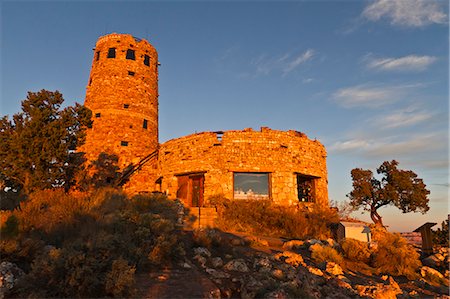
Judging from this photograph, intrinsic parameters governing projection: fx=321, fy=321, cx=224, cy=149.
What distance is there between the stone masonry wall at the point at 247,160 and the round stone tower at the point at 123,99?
6.00 m

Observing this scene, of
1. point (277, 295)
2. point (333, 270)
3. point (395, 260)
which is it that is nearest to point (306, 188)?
point (395, 260)

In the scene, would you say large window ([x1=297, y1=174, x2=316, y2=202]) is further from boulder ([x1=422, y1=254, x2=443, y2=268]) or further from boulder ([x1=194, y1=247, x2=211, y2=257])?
boulder ([x1=194, y1=247, x2=211, y2=257])

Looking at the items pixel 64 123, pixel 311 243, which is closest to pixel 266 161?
pixel 311 243

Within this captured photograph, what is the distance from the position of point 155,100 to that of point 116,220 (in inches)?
849

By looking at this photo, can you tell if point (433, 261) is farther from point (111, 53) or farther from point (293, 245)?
point (111, 53)

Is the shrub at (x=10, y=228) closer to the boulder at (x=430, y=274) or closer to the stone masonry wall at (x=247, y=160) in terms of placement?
the stone masonry wall at (x=247, y=160)

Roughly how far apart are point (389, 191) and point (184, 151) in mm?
18061

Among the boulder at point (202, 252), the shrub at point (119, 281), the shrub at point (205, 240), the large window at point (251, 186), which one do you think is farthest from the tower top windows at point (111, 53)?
the shrub at point (119, 281)

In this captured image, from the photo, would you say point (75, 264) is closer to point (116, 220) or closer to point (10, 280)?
point (10, 280)

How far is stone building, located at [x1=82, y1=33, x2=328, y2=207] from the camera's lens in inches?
786

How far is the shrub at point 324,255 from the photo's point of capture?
1137 centimetres

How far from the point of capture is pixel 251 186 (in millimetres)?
20016

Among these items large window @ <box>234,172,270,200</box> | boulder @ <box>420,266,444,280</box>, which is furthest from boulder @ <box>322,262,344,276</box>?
large window @ <box>234,172,270,200</box>

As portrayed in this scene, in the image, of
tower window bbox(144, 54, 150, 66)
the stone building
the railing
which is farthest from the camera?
tower window bbox(144, 54, 150, 66)
